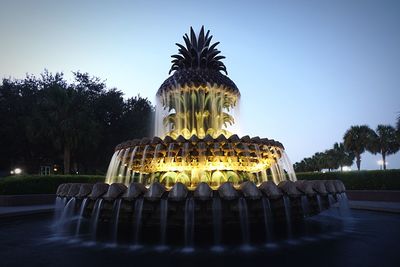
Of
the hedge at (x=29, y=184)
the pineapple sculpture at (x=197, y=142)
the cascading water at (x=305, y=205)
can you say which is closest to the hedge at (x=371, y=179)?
the pineapple sculpture at (x=197, y=142)

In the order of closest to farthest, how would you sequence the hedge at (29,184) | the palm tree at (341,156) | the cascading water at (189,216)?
the cascading water at (189,216) → the hedge at (29,184) → the palm tree at (341,156)

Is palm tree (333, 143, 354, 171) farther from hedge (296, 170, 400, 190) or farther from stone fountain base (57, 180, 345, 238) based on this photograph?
stone fountain base (57, 180, 345, 238)

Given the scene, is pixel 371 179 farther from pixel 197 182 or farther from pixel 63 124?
pixel 63 124

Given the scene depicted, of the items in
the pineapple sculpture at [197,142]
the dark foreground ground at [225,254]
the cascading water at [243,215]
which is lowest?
the dark foreground ground at [225,254]

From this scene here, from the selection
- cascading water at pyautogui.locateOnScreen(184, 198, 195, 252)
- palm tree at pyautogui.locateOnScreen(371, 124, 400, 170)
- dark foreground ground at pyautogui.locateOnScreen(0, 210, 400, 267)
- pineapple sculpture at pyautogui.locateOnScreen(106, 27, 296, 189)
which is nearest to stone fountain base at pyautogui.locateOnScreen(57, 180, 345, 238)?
cascading water at pyautogui.locateOnScreen(184, 198, 195, 252)

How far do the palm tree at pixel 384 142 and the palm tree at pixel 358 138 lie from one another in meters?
1.08

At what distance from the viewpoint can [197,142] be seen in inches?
315

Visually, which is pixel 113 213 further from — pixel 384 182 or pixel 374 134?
pixel 374 134

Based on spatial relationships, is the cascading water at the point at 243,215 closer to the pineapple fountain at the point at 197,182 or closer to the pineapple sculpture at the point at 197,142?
the pineapple fountain at the point at 197,182

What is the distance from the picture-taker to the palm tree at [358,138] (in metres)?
55.2

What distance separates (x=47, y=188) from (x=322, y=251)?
63.8 feet

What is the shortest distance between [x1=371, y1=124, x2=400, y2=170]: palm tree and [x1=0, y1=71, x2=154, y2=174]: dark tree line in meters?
40.8

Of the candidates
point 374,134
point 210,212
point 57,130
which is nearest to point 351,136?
point 374,134

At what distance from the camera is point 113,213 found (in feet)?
22.1
